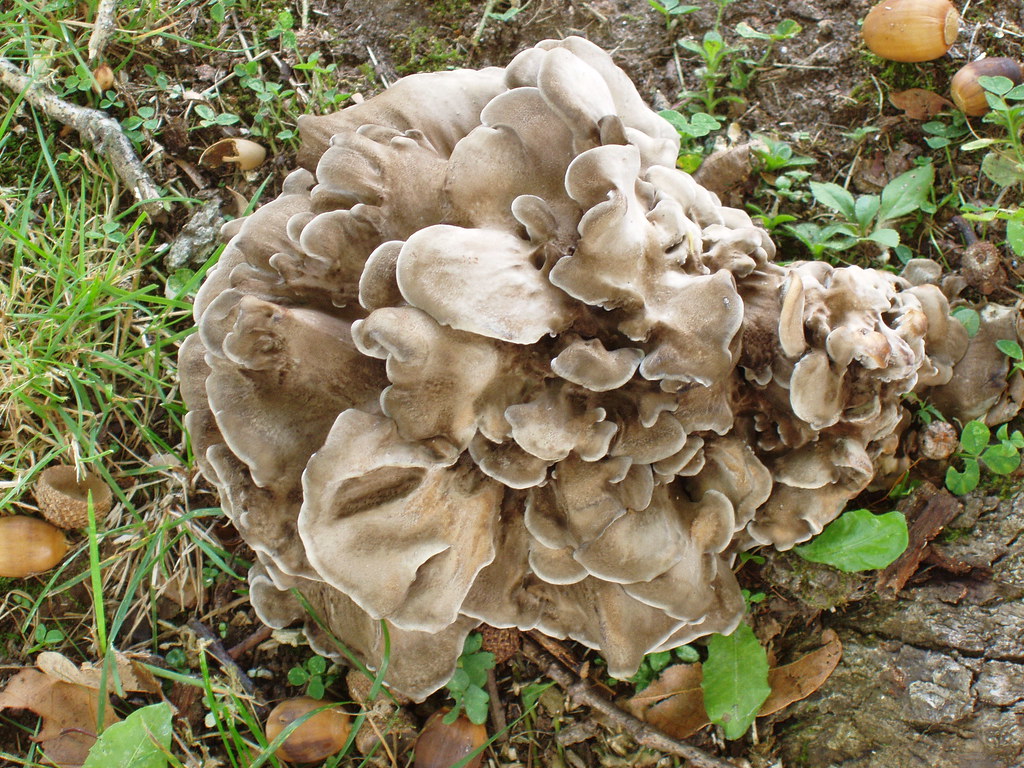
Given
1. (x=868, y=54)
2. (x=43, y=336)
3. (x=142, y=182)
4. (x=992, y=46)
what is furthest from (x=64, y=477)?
(x=992, y=46)

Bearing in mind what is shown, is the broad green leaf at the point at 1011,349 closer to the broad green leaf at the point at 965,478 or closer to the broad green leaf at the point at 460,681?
the broad green leaf at the point at 965,478

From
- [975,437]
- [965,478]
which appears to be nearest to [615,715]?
[965,478]

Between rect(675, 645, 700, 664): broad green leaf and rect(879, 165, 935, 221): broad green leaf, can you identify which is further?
rect(879, 165, 935, 221): broad green leaf

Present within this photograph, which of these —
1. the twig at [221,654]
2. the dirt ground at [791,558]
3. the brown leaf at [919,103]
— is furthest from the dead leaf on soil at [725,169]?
the twig at [221,654]

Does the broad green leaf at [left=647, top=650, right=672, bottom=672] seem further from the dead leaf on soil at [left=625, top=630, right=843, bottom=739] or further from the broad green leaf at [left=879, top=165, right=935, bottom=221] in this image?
the broad green leaf at [left=879, top=165, right=935, bottom=221]

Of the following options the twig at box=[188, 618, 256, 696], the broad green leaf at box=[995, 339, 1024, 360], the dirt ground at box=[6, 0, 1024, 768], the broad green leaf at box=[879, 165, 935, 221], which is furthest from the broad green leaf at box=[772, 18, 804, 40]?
the twig at box=[188, 618, 256, 696]

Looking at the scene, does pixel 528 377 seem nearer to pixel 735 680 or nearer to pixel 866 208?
pixel 735 680
